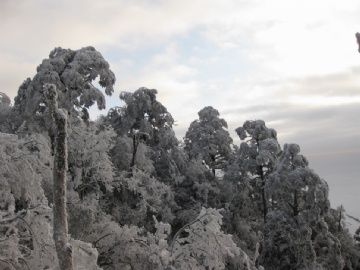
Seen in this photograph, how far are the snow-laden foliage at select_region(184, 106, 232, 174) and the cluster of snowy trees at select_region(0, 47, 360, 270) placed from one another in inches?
3.6

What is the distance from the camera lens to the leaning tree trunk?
16.9ft

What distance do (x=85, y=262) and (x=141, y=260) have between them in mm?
4253

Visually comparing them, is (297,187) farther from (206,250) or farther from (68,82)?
(68,82)

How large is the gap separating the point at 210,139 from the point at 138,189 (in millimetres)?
8749

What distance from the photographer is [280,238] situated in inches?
747

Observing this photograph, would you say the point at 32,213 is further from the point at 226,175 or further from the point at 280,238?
the point at 226,175

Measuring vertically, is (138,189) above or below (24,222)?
above

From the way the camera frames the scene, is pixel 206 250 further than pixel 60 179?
Yes

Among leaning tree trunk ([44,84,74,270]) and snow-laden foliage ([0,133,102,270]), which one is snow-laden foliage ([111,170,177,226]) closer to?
snow-laden foliage ([0,133,102,270])

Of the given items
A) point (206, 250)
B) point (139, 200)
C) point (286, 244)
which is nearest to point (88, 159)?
point (139, 200)

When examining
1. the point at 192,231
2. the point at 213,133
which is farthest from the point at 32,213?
the point at 213,133

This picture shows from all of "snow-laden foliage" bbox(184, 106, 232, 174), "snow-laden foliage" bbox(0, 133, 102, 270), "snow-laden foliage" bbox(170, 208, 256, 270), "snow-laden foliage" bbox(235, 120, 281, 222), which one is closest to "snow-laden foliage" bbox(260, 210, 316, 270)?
"snow-laden foliage" bbox(235, 120, 281, 222)

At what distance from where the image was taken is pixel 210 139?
1001 inches

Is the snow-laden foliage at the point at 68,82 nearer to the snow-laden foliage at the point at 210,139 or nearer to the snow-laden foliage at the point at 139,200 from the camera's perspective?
the snow-laden foliage at the point at 139,200
